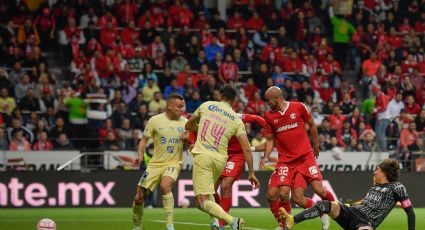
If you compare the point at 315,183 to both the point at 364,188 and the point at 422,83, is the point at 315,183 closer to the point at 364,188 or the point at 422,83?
the point at 364,188

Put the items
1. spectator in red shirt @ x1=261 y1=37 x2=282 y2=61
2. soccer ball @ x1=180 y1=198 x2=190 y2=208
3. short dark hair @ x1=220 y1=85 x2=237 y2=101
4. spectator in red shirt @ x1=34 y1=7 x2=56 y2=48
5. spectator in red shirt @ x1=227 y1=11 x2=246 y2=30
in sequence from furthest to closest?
spectator in red shirt @ x1=227 y1=11 x2=246 y2=30 < spectator in red shirt @ x1=261 y1=37 x2=282 y2=61 < spectator in red shirt @ x1=34 y1=7 x2=56 y2=48 < soccer ball @ x1=180 y1=198 x2=190 y2=208 < short dark hair @ x1=220 y1=85 x2=237 y2=101

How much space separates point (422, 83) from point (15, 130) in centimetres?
1292

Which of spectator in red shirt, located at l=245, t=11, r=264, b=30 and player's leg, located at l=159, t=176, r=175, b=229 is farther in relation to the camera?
spectator in red shirt, located at l=245, t=11, r=264, b=30

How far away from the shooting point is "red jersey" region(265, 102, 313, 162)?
15.7 m

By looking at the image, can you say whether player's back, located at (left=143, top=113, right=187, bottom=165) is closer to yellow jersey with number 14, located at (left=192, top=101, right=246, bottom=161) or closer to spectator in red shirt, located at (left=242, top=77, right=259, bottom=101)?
yellow jersey with number 14, located at (left=192, top=101, right=246, bottom=161)

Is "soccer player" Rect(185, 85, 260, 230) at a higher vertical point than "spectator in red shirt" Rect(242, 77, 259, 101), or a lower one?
higher

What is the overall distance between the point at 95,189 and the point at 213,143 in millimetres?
11217

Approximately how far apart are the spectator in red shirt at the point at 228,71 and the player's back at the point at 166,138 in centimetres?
1380

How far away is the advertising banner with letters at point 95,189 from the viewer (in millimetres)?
25141

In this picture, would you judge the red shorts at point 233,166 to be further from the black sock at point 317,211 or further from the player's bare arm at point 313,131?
the black sock at point 317,211

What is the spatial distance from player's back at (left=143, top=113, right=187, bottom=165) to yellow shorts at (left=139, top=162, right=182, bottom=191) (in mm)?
94

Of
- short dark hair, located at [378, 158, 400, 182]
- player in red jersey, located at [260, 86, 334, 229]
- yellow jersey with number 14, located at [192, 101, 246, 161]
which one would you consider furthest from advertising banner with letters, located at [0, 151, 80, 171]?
short dark hair, located at [378, 158, 400, 182]

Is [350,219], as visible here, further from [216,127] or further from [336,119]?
[336,119]

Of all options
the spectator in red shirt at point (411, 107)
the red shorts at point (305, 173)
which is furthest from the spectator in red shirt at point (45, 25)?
the red shorts at point (305, 173)
